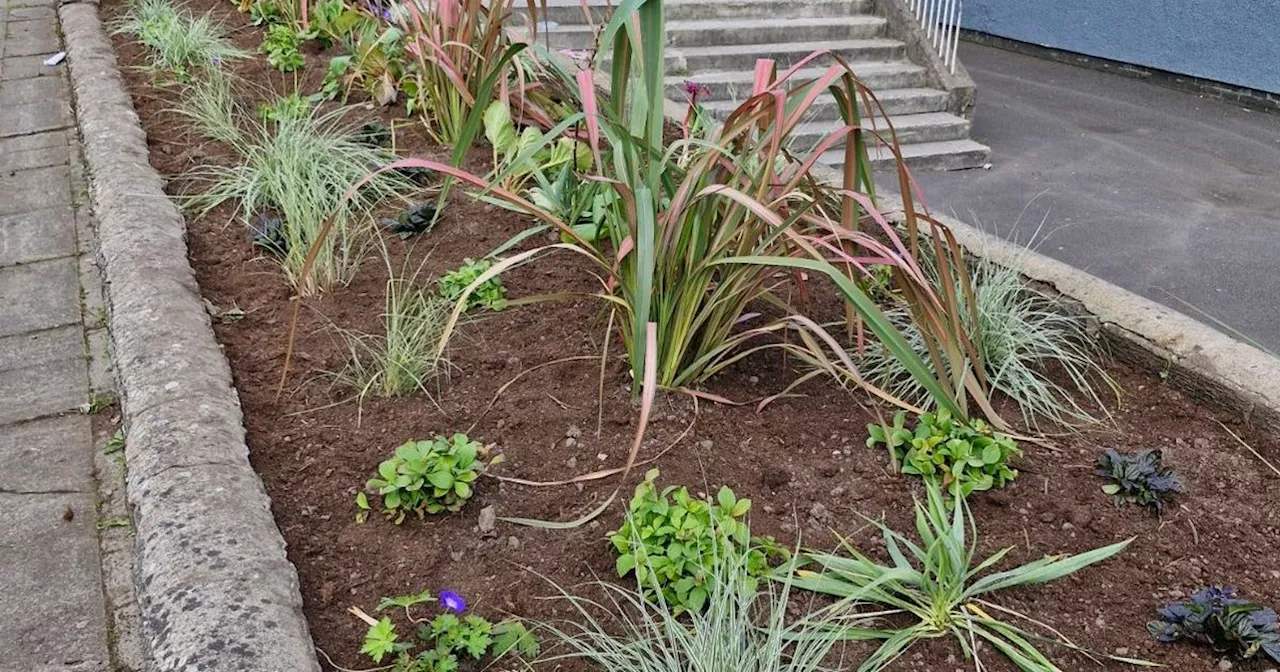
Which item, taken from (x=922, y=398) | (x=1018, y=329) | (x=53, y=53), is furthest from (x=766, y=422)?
(x=53, y=53)

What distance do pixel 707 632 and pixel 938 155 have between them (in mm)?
5021

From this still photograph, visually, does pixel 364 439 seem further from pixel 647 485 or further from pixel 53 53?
pixel 53 53

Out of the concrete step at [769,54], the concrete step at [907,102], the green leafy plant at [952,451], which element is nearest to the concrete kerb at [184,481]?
the green leafy plant at [952,451]

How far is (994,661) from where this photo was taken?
4.58 ft

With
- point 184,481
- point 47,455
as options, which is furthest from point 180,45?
point 184,481

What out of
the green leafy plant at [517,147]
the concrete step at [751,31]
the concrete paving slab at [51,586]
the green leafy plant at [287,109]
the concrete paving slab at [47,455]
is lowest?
the concrete paving slab at [51,586]

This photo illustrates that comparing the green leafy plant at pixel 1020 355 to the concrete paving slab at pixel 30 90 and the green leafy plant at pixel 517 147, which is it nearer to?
the green leafy plant at pixel 517 147

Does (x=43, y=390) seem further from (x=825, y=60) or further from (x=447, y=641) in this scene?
(x=825, y=60)

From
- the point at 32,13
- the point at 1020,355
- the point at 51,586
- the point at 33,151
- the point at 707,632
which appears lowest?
the point at 51,586

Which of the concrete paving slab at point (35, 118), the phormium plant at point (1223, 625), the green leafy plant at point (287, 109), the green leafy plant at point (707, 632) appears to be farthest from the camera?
the concrete paving slab at point (35, 118)

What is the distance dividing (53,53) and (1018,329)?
5347mm

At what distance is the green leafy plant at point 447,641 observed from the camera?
133 centimetres

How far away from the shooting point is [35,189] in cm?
350

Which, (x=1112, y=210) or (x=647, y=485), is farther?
(x=1112, y=210)
